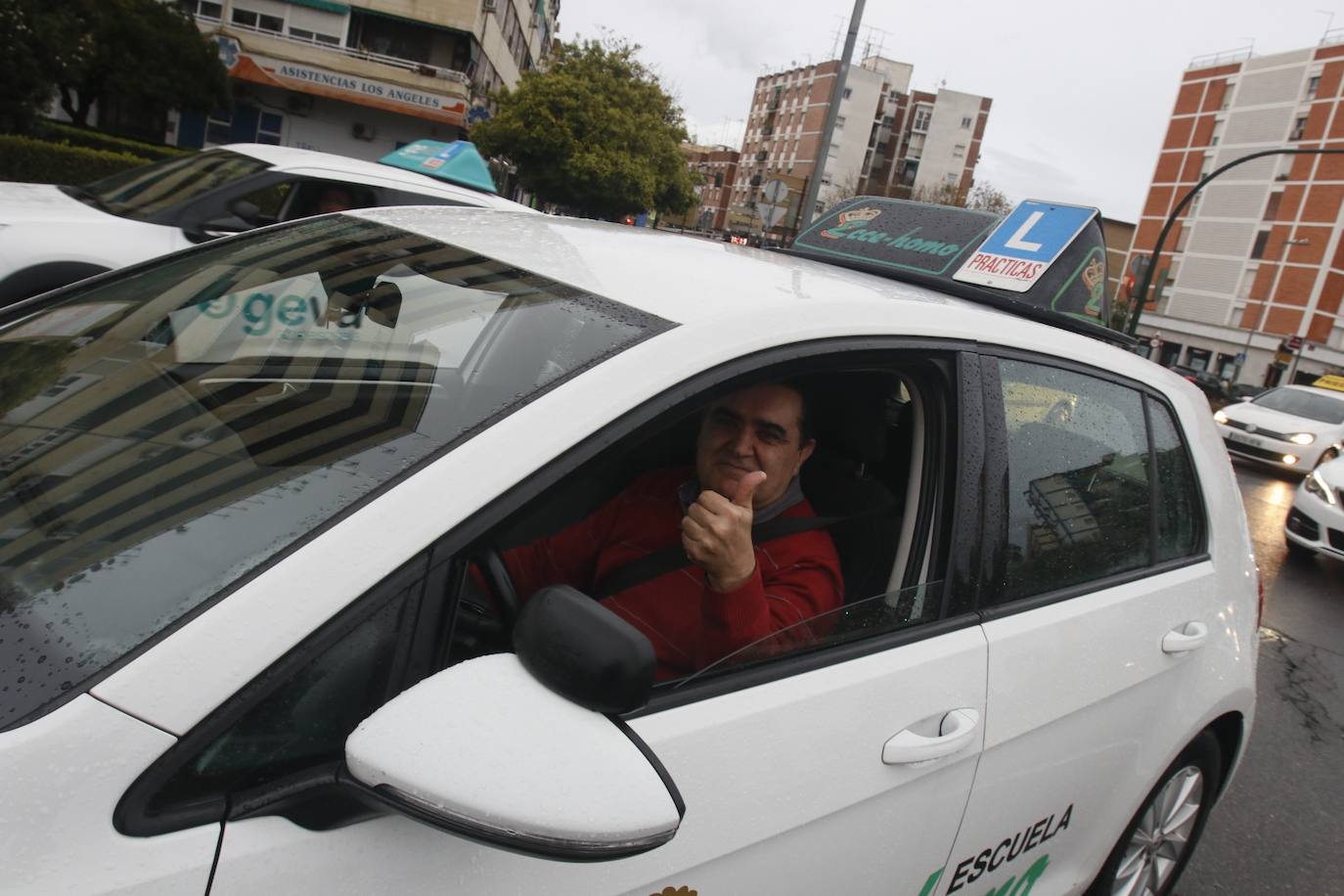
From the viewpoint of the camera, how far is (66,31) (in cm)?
1952

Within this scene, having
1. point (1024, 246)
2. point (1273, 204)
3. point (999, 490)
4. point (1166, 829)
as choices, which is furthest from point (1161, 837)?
point (1273, 204)

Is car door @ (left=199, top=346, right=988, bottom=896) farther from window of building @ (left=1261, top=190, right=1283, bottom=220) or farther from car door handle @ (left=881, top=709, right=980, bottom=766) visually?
window of building @ (left=1261, top=190, right=1283, bottom=220)

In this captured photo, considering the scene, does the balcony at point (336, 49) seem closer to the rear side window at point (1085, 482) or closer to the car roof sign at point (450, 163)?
the car roof sign at point (450, 163)

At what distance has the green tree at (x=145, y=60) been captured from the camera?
25.0 meters

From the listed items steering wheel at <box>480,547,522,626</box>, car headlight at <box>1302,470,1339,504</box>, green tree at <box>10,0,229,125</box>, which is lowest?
car headlight at <box>1302,470,1339,504</box>

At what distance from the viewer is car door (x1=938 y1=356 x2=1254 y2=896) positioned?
5.92ft

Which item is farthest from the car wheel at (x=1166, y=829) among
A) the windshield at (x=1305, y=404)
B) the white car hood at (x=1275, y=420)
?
the windshield at (x=1305, y=404)

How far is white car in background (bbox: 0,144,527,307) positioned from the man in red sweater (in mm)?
4147

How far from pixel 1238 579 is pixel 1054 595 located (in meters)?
0.94

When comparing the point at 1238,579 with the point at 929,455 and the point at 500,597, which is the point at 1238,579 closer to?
the point at 929,455

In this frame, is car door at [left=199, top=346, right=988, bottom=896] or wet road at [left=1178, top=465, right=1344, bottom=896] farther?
wet road at [left=1178, top=465, right=1344, bottom=896]

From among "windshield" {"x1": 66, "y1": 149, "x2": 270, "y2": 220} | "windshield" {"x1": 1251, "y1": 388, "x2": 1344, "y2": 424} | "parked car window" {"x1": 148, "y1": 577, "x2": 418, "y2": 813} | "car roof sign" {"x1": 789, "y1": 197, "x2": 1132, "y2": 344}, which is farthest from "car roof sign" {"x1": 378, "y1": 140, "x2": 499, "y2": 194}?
"windshield" {"x1": 1251, "y1": 388, "x2": 1344, "y2": 424}

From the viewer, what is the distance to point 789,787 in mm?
1385

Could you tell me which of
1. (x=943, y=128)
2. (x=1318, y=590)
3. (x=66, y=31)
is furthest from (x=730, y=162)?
(x=1318, y=590)
